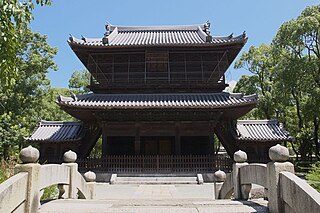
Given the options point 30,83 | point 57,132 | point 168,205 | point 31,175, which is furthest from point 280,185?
point 30,83

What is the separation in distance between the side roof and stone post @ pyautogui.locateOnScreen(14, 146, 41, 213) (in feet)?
42.6

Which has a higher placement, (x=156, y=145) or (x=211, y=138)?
(x=211, y=138)

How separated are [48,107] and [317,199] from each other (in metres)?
27.1

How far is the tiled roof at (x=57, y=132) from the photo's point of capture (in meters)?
16.9

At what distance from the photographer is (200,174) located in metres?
14.2

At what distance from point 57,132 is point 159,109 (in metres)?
7.80

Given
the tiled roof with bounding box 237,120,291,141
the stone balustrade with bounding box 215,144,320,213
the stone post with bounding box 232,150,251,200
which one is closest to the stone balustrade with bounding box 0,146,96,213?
the stone balustrade with bounding box 215,144,320,213

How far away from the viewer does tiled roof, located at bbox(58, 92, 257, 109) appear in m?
14.4

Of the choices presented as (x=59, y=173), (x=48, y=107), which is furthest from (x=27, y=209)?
(x=48, y=107)

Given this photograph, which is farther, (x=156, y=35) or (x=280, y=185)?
(x=156, y=35)

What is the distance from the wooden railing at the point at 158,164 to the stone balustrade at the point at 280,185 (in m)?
8.68

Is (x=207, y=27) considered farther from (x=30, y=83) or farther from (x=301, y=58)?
(x=30, y=83)

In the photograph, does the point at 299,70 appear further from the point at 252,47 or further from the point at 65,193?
the point at 65,193

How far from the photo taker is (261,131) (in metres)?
17.6
